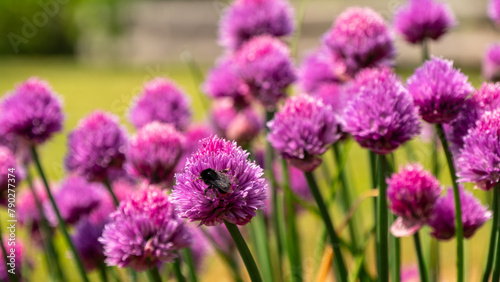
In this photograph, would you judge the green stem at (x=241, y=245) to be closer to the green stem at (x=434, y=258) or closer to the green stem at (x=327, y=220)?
the green stem at (x=327, y=220)

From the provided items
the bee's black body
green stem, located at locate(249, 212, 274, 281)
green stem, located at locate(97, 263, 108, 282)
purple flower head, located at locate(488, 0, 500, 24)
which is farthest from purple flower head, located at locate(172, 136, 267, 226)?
purple flower head, located at locate(488, 0, 500, 24)

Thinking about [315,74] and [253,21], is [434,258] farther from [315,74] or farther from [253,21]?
[253,21]

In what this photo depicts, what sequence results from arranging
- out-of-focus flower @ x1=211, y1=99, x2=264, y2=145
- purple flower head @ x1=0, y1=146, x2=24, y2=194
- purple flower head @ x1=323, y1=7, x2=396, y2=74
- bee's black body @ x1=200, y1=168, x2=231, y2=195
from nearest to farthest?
bee's black body @ x1=200, y1=168, x2=231, y2=195 < purple flower head @ x1=323, y1=7, x2=396, y2=74 < purple flower head @ x1=0, y1=146, x2=24, y2=194 < out-of-focus flower @ x1=211, y1=99, x2=264, y2=145

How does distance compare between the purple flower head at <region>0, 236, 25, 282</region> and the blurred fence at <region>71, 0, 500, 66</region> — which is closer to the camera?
the purple flower head at <region>0, 236, 25, 282</region>

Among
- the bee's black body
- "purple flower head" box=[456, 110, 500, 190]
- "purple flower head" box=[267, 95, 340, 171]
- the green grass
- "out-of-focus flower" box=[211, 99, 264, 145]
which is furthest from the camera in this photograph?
the green grass

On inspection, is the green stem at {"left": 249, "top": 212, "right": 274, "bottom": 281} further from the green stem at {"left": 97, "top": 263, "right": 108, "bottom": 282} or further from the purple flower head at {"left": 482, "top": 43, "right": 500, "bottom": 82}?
the purple flower head at {"left": 482, "top": 43, "right": 500, "bottom": 82}

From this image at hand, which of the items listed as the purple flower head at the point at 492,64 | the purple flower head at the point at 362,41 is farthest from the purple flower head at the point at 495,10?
the purple flower head at the point at 362,41
